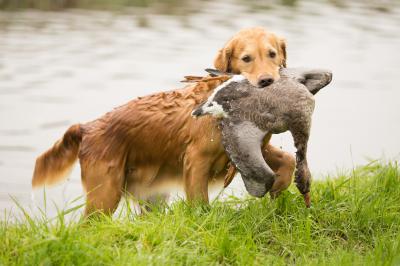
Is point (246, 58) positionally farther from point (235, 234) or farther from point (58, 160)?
point (58, 160)

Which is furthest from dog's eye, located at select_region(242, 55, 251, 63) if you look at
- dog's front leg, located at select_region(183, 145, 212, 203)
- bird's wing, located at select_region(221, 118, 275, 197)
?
dog's front leg, located at select_region(183, 145, 212, 203)

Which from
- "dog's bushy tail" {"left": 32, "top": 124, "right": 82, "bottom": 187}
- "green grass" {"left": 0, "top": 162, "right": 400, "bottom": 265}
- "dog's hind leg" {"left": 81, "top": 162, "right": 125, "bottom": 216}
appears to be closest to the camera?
"green grass" {"left": 0, "top": 162, "right": 400, "bottom": 265}

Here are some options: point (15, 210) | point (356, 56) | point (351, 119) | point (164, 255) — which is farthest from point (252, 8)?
point (164, 255)

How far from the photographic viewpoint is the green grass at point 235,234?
4.22 m

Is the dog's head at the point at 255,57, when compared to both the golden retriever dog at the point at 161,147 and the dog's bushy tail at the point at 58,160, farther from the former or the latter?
the dog's bushy tail at the point at 58,160

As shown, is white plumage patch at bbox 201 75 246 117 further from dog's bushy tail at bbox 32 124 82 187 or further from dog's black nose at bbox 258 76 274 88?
dog's bushy tail at bbox 32 124 82 187

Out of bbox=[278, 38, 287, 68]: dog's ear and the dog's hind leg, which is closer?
bbox=[278, 38, 287, 68]: dog's ear

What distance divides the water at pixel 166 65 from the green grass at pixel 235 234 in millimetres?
1742

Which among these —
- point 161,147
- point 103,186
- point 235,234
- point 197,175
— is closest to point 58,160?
point 103,186

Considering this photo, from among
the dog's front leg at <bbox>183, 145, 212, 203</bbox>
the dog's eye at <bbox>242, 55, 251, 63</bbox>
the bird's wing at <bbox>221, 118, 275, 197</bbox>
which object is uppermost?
the dog's eye at <bbox>242, 55, 251, 63</bbox>

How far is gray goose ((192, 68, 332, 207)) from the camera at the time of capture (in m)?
4.67

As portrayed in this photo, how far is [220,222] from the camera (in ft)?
15.7

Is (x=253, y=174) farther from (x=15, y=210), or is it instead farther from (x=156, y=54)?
(x=156, y=54)

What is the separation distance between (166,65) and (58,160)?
7003 mm
